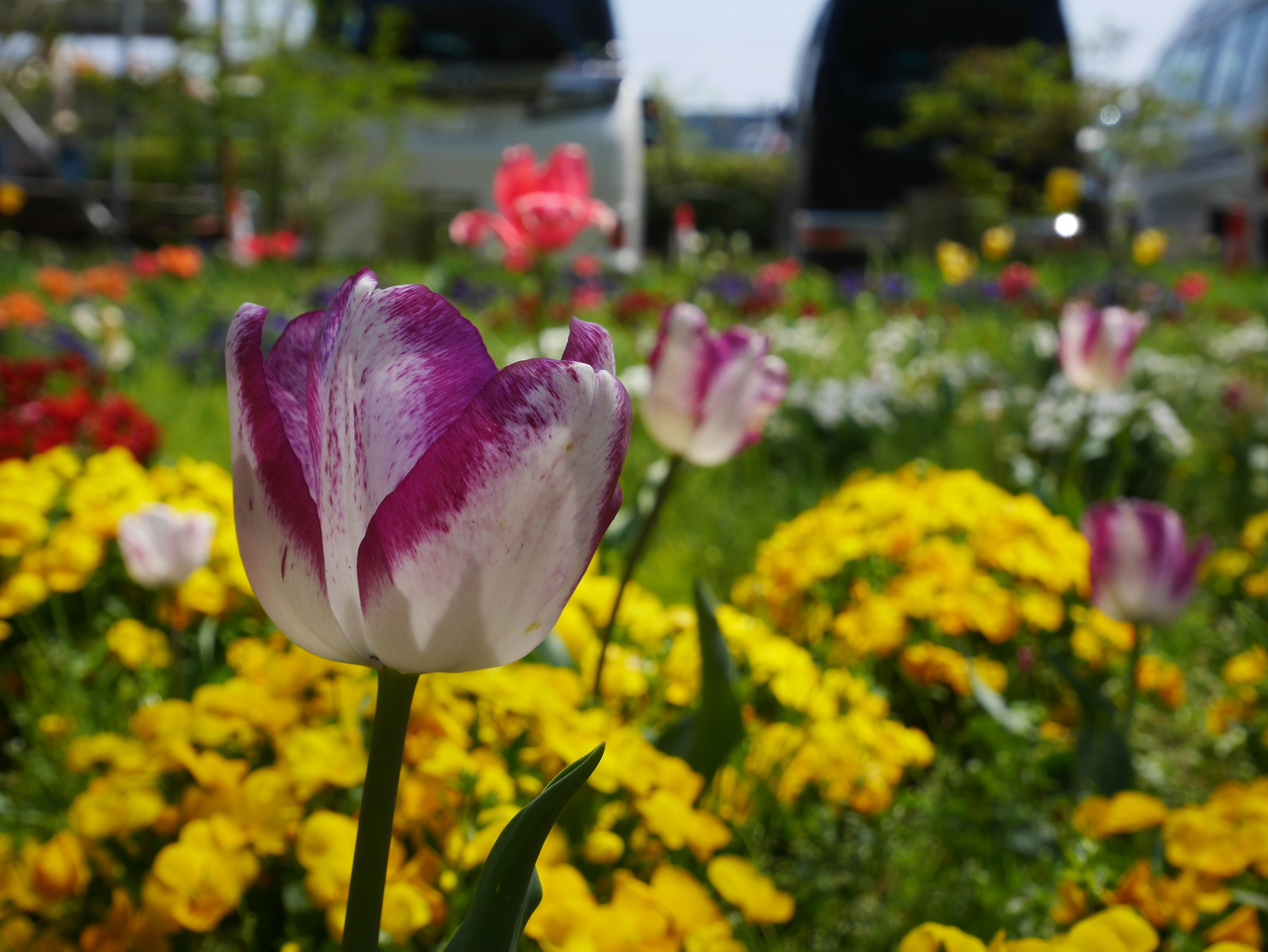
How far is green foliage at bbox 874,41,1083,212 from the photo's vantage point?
4734 millimetres

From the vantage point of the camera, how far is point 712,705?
1078mm

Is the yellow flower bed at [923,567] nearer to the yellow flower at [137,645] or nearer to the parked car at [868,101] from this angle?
the yellow flower at [137,645]

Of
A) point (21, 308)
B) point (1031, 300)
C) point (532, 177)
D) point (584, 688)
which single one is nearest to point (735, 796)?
point (584, 688)

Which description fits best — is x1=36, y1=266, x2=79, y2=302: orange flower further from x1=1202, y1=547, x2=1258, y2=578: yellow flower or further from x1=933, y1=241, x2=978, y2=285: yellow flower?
x1=1202, y1=547, x2=1258, y2=578: yellow flower

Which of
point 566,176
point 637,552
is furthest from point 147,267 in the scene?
point 637,552

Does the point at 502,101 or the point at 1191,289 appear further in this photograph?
the point at 502,101

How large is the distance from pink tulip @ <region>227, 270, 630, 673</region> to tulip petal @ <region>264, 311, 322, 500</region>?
0.02 metres

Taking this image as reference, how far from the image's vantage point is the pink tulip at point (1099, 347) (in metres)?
2.15

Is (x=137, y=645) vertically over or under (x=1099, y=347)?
under

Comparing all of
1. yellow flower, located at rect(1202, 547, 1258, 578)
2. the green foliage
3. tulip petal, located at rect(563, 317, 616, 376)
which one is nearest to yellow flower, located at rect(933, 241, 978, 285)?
the green foliage

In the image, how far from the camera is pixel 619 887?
0.87m

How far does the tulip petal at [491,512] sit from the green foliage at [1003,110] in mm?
4837

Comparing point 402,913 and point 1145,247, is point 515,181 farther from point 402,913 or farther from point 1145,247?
point 1145,247

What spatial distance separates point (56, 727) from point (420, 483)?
107 centimetres
